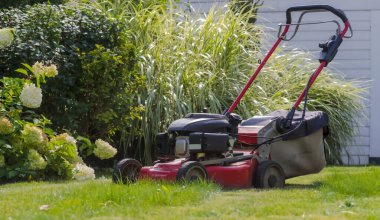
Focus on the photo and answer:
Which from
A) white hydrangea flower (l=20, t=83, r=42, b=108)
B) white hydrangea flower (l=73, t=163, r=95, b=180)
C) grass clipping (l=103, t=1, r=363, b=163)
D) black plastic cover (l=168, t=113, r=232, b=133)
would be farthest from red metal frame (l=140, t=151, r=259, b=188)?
grass clipping (l=103, t=1, r=363, b=163)

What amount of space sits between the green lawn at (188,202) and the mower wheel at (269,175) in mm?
381

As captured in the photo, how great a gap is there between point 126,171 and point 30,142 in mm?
1159

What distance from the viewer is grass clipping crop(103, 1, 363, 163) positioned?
9555 mm

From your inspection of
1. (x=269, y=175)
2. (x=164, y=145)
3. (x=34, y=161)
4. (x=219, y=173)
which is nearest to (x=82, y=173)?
(x=34, y=161)

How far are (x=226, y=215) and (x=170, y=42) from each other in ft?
18.2

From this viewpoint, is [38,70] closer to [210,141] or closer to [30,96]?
[30,96]

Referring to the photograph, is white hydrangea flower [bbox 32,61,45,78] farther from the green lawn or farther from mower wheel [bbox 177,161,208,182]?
mower wheel [bbox 177,161,208,182]

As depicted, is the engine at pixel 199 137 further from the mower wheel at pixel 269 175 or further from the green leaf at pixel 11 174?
the green leaf at pixel 11 174

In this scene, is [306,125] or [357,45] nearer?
[306,125]

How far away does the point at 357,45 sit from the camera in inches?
491

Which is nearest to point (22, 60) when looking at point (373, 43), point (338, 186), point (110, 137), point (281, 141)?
point (110, 137)

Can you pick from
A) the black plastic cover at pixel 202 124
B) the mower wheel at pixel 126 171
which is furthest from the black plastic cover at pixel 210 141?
the mower wheel at pixel 126 171

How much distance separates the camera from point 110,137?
9789mm

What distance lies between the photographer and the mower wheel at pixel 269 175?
671 centimetres
